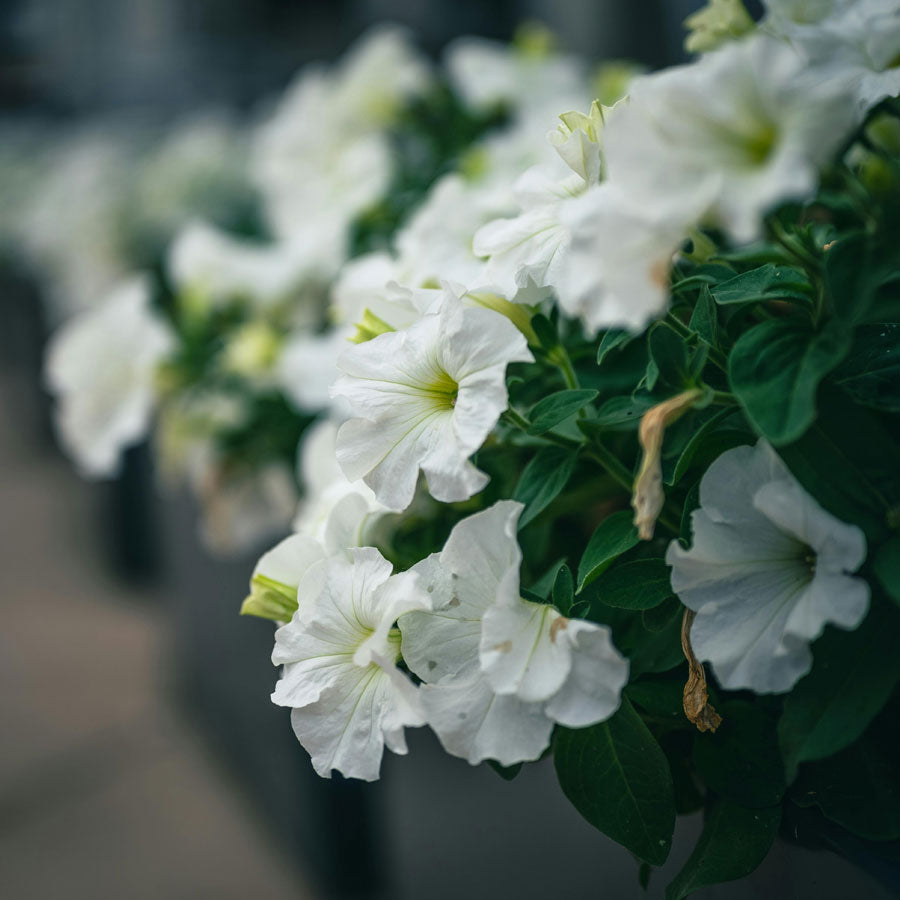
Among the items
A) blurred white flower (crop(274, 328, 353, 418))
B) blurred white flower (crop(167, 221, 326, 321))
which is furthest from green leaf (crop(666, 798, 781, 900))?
blurred white flower (crop(167, 221, 326, 321))

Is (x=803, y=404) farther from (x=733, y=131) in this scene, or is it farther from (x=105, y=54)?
(x=105, y=54)

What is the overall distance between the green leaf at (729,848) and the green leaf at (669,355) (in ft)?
0.67

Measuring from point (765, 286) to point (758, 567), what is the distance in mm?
→ 128

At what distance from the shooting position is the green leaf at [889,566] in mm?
356

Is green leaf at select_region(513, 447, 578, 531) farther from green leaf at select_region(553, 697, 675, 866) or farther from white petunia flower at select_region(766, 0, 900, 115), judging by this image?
white petunia flower at select_region(766, 0, 900, 115)

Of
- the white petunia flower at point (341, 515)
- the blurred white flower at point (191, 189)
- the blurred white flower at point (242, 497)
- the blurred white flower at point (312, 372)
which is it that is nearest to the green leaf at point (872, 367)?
the white petunia flower at point (341, 515)

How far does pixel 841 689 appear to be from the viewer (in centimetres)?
39

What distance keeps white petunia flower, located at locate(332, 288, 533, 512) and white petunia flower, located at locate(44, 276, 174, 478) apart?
0.49 metres

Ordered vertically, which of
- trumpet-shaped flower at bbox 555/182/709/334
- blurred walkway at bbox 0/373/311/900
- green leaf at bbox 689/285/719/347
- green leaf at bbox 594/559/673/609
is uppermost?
trumpet-shaped flower at bbox 555/182/709/334

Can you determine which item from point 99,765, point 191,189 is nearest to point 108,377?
point 99,765

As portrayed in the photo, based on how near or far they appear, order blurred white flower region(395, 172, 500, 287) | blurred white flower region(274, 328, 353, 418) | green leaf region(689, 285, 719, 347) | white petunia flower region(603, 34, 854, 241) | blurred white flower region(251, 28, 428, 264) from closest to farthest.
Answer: white petunia flower region(603, 34, 854, 241)
green leaf region(689, 285, 719, 347)
blurred white flower region(395, 172, 500, 287)
blurred white flower region(274, 328, 353, 418)
blurred white flower region(251, 28, 428, 264)

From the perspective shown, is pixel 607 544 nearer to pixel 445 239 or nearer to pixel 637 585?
pixel 637 585

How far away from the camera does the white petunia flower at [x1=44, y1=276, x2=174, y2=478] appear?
89 centimetres

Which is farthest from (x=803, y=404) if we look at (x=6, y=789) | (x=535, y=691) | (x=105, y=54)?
(x=105, y=54)
